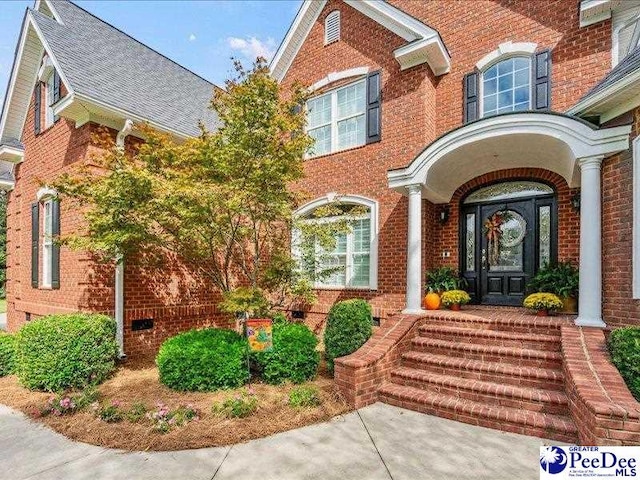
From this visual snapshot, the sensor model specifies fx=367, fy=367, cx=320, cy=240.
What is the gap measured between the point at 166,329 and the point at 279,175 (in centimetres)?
485

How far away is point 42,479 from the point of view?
3379mm

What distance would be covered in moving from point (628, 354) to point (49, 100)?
39.9ft

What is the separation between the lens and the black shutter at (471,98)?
314 inches

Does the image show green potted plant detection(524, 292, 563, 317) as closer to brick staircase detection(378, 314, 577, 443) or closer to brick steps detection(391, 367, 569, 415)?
brick staircase detection(378, 314, 577, 443)

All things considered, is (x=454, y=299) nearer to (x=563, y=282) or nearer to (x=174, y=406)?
(x=563, y=282)

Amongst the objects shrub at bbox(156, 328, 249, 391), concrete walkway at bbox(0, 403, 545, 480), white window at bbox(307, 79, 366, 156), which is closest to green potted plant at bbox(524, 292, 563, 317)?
concrete walkway at bbox(0, 403, 545, 480)

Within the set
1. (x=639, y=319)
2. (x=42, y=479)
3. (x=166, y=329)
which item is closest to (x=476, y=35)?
(x=639, y=319)

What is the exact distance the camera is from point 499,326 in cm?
598

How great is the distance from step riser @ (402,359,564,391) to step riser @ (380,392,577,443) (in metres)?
0.75

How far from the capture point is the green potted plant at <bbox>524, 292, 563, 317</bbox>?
247 inches

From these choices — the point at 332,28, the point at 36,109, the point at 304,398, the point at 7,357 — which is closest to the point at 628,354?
the point at 304,398

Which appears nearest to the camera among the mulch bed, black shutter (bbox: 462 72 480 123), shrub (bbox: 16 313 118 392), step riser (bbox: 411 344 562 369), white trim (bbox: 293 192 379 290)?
the mulch bed

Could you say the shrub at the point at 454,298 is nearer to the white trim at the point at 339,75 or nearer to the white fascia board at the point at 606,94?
the white fascia board at the point at 606,94

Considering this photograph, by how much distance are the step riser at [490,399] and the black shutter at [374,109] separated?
209 inches
